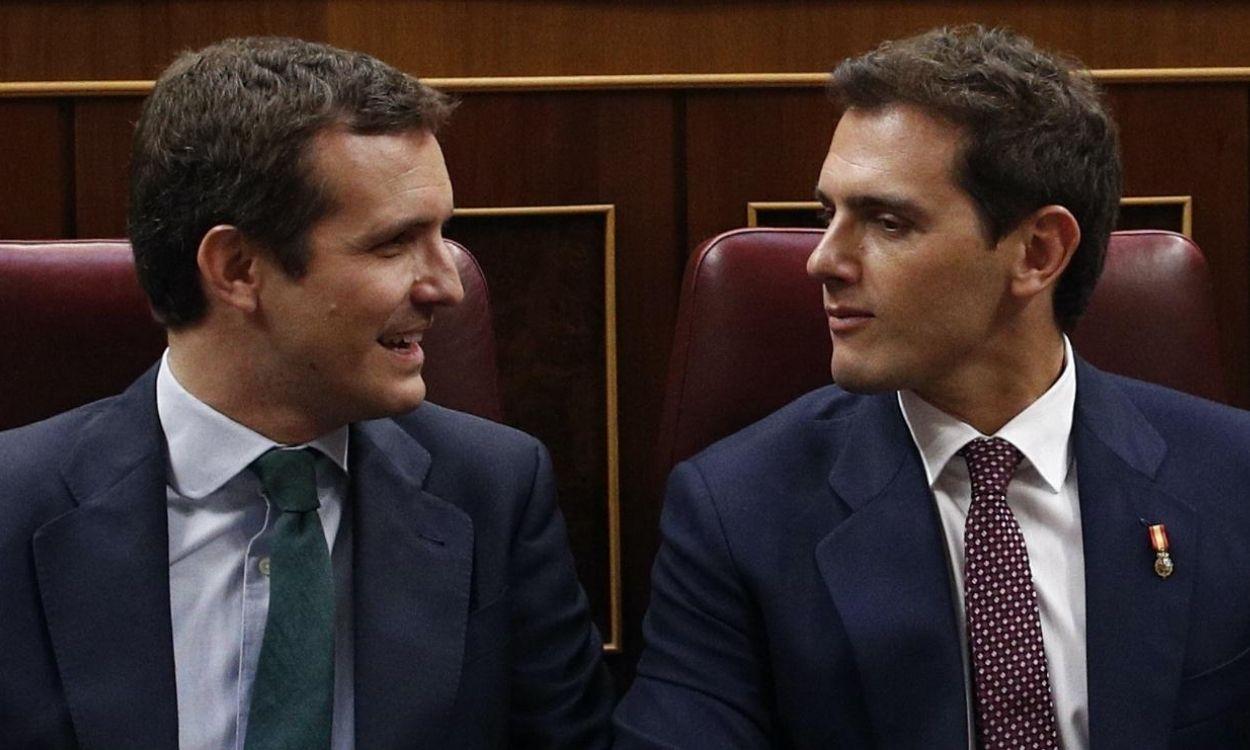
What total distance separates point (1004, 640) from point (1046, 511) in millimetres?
76

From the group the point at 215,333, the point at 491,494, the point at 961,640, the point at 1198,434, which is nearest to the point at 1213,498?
the point at 1198,434

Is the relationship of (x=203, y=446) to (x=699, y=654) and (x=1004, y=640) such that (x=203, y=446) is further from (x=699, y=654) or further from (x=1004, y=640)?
(x=1004, y=640)

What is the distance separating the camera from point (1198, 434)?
892mm

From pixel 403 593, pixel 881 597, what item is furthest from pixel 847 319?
pixel 403 593

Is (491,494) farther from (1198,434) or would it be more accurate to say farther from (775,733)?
(1198,434)

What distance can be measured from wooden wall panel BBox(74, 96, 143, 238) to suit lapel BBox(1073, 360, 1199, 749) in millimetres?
674

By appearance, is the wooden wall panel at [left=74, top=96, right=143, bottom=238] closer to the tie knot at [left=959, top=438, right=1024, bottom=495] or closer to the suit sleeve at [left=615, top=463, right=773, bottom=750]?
the suit sleeve at [left=615, top=463, right=773, bottom=750]

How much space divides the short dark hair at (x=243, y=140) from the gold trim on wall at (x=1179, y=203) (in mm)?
615

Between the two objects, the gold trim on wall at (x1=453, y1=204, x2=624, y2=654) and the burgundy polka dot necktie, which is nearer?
the burgundy polka dot necktie

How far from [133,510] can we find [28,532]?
0.15ft

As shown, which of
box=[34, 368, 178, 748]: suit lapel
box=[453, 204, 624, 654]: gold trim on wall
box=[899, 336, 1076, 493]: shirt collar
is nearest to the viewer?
box=[34, 368, 178, 748]: suit lapel

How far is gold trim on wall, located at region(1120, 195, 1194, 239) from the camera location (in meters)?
1.25

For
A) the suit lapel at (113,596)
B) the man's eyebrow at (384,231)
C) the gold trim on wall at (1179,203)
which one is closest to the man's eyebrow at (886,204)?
the man's eyebrow at (384,231)

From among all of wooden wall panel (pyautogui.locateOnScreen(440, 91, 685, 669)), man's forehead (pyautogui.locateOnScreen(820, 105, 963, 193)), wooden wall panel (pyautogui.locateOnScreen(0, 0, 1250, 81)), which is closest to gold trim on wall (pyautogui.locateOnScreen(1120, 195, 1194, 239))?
wooden wall panel (pyautogui.locateOnScreen(0, 0, 1250, 81))
